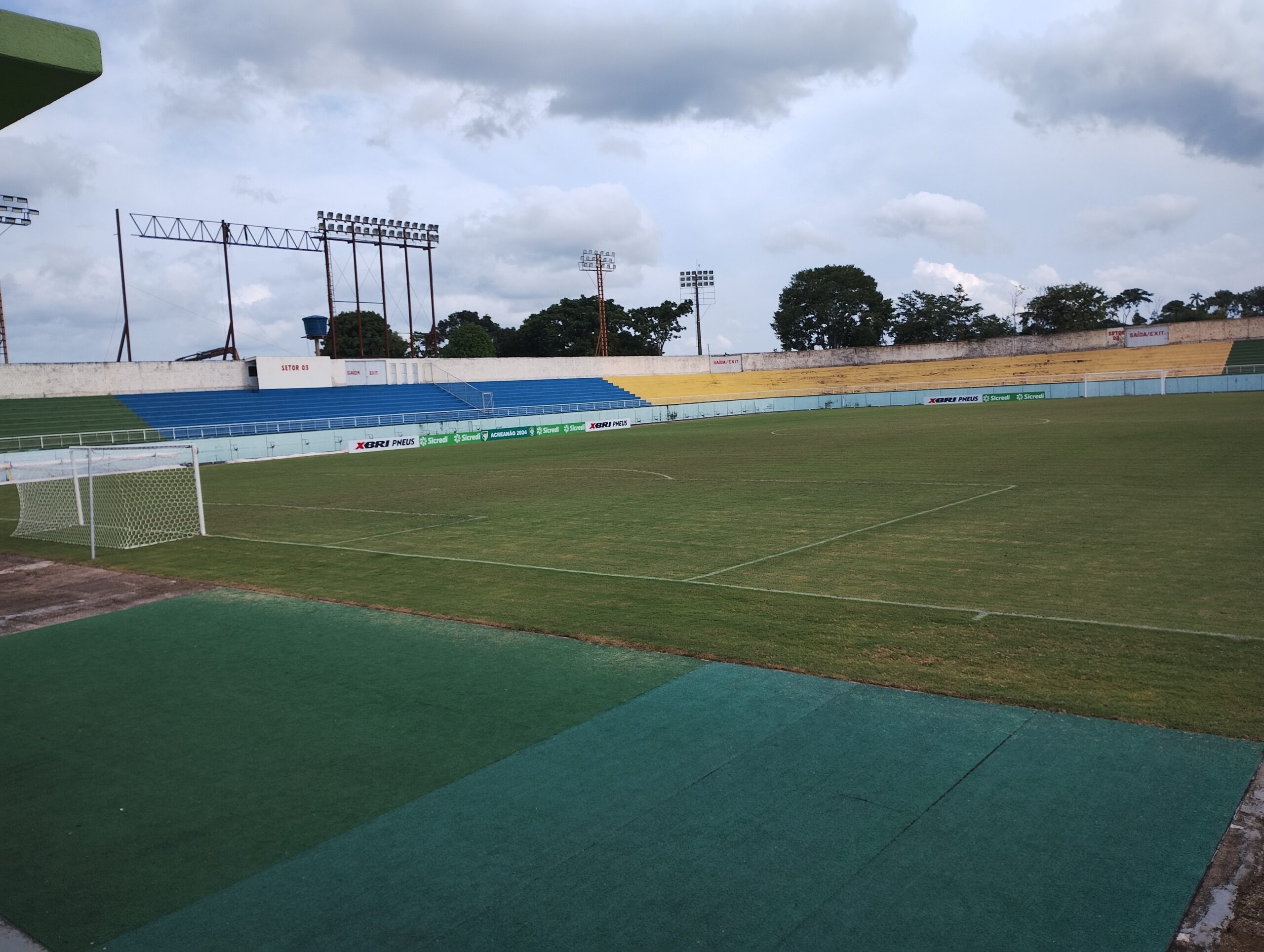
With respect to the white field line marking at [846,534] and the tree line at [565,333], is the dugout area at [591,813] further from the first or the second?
the tree line at [565,333]

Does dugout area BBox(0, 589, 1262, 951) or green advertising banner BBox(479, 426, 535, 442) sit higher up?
dugout area BBox(0, 589, 1262, 951)

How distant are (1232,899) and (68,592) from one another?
12193 millimetres

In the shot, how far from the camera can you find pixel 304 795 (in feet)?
16.7

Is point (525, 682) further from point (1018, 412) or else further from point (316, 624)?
point (1018, 412)

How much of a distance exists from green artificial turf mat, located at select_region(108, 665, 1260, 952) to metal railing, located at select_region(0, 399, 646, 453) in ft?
102

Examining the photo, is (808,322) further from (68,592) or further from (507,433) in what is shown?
(68,592)

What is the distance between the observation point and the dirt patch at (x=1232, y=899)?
3.41 metres

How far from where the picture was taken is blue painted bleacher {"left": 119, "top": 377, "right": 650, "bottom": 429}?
45.3 m

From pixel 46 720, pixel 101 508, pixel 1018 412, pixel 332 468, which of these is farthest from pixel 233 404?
pixel 46 720

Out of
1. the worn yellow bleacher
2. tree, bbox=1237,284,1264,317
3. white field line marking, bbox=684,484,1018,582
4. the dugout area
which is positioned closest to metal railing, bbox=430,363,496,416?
the worn yellow bleacher

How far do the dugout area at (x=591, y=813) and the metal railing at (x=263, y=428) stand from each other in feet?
95.3

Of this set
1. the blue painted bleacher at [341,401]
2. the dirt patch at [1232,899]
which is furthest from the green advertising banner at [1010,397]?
the dirt patch at [1232,899]

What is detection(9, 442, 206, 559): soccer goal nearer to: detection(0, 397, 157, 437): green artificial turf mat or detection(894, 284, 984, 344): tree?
detection(0, 397, 157, 437): green artificial turf mat

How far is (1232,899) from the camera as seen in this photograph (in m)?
3.67
